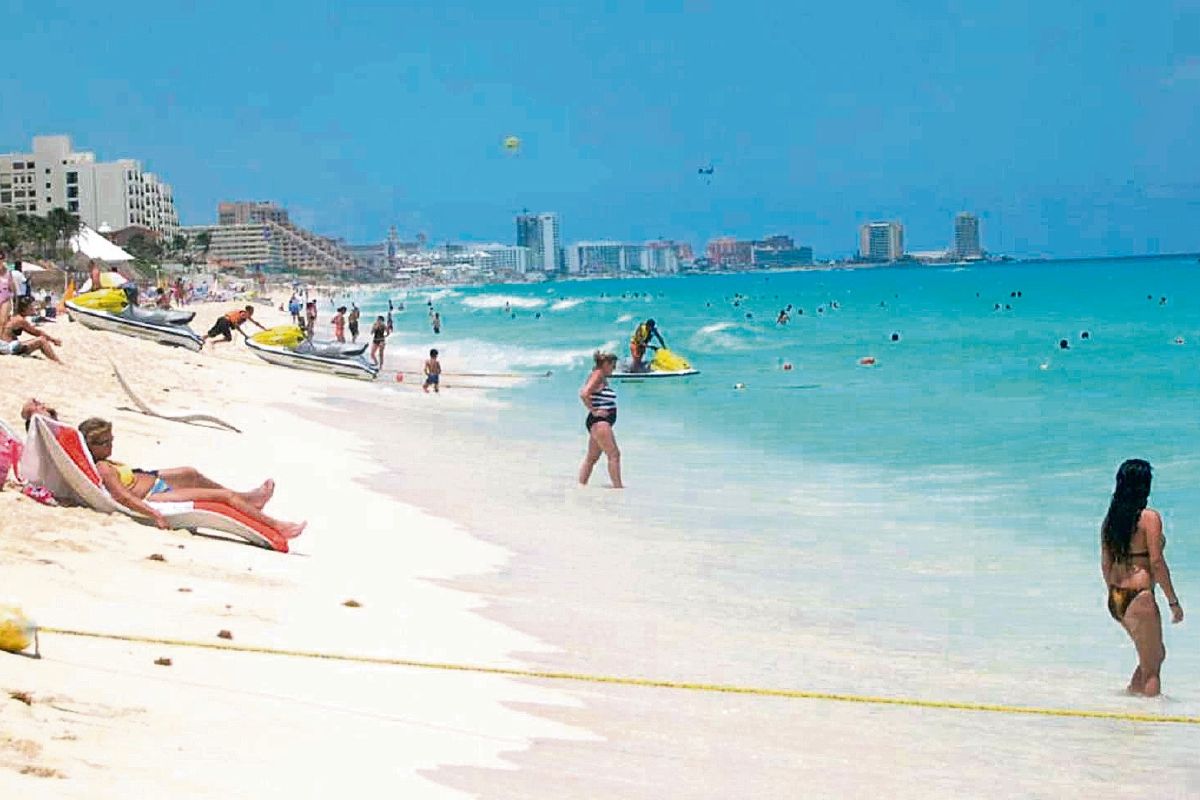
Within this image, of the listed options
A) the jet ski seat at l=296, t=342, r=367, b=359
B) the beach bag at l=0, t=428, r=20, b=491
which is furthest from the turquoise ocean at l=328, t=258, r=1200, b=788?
the beach bag at l=0, t=428, r=20, b=491

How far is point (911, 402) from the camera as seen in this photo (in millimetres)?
27312

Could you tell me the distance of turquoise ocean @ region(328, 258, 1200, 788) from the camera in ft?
27.5

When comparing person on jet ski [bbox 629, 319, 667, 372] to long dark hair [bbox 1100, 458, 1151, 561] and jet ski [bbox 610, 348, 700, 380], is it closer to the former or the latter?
jet ski [bbox 610, 348, 700, 380]

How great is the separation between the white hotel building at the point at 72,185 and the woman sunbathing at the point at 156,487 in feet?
536

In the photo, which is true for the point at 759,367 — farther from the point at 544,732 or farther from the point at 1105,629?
the point at 544,732

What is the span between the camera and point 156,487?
977cm

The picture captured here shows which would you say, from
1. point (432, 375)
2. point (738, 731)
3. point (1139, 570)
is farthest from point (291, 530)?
point (432, 375)

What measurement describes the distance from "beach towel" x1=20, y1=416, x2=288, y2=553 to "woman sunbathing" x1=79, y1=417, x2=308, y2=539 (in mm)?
55

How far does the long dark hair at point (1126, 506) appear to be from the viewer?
7629mm

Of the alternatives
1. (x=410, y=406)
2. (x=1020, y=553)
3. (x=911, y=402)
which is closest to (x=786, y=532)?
(x=1020, y=553)

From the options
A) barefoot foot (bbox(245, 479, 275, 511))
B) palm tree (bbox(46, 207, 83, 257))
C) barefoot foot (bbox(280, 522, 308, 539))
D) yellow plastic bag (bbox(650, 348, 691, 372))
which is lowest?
barefoot foot (bbox(280, 522, 308, 539))

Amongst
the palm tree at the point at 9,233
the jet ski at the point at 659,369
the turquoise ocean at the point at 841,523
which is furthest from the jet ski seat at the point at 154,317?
the palm tree at the point at 9,233

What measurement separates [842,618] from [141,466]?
6318mm

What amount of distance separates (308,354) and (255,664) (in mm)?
23732
